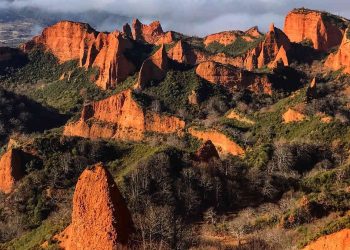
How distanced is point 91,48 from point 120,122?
107 ft

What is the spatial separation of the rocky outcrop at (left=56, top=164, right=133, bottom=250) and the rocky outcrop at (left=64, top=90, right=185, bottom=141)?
45.2 meters

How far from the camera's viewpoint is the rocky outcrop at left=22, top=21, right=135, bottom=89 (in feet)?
333

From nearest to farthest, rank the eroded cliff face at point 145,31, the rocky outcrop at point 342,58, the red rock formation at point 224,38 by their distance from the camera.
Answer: the rocky outcrop at point 342,58 → the red rock formation at point 224,38 → the eroded cliff face at point 145,31

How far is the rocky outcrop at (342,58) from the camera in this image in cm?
9643

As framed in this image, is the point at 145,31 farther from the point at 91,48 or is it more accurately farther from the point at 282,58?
the point at 282,58

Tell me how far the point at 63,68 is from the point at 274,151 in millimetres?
68233

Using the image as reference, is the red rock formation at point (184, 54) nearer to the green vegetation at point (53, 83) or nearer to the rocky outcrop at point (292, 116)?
the green vegetation at point (53, 83)

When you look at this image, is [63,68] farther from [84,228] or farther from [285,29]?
[84,228]

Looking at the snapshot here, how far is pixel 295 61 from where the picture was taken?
108 m

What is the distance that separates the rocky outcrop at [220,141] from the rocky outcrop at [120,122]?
130 inches

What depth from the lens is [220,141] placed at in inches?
2847

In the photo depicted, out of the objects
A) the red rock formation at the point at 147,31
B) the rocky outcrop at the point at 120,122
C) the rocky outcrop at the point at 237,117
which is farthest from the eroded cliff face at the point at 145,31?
the rocky outcrop at the point at 237,117

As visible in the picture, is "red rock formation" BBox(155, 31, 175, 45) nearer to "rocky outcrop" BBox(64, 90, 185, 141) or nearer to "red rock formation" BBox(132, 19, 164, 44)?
"red rock formation" BBox(132, 19, 164, 44)

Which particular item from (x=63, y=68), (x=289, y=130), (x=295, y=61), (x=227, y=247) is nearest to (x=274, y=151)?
(x=289, y=130)
